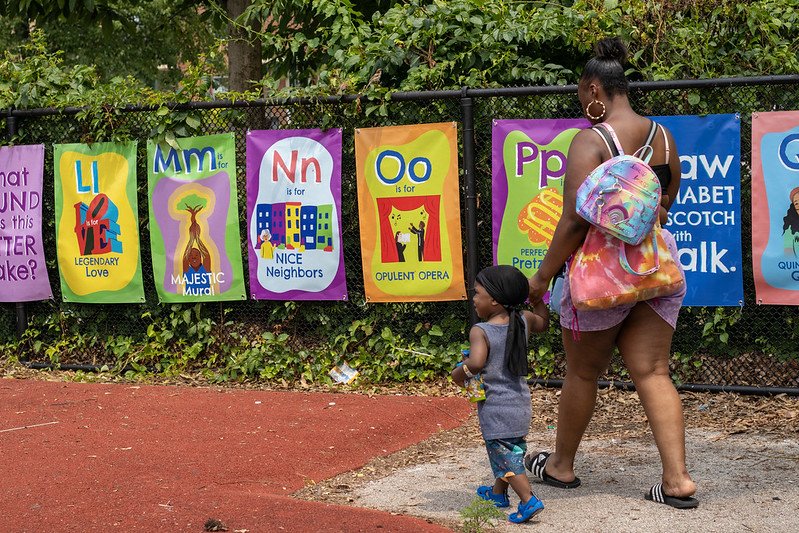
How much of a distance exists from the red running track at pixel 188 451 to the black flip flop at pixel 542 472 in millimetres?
845

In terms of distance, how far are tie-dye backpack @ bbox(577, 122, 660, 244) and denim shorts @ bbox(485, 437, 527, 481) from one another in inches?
38.3

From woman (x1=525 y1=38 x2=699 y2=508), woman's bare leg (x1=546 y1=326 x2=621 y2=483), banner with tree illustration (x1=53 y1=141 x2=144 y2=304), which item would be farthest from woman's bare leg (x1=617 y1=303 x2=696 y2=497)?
banner with tree illustration (x1=53 y1=141 x2=144 y2=304)

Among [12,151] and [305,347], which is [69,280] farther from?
[305,347]

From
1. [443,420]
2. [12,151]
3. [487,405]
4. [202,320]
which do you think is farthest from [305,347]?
[487,405]

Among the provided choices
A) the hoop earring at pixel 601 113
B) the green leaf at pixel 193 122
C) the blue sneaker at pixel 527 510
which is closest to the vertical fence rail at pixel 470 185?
the green leaf at pixel 193 122

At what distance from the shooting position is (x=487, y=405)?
4594 millimetres

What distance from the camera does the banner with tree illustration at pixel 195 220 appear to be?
26.2ft

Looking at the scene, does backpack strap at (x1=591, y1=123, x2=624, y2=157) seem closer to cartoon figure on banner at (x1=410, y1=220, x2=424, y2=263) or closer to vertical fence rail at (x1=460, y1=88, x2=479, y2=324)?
vertical fence rail at (x1=460, y1=88, x2=479, y2=324)

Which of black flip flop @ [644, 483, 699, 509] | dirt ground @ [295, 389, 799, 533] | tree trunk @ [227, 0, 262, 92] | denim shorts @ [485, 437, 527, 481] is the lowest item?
dirt ground @ [295, 389, 799, 533]

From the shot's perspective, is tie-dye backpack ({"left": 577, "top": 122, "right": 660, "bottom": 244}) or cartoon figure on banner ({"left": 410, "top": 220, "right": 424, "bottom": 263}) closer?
tie-dye backpack ({"left": 577, "top": 122, "right": 660, "bottom": 244})

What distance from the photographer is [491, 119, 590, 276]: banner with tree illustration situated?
280 inches

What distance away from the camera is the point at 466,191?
24.1 feet

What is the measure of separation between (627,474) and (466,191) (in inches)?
105

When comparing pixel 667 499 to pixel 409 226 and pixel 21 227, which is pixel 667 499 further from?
pixel 21 227
